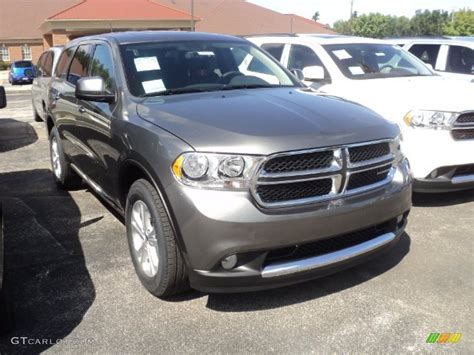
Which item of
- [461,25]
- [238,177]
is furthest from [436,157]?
[461,25]

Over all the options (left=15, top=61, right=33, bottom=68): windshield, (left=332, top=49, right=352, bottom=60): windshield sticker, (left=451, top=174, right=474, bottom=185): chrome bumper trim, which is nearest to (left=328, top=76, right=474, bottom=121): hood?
(left=332, top=49, right=352, bottom=60): windshield sticker

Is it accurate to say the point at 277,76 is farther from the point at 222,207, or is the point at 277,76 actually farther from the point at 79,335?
the point at 79,335

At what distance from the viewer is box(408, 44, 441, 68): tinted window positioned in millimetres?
9594

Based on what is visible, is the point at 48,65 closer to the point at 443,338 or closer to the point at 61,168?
the point at 61,168

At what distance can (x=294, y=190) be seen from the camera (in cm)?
304

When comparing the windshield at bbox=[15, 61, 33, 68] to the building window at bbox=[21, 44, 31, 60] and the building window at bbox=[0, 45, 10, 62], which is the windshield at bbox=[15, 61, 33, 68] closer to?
the building window at bbox=[21, 44, 31, 60]

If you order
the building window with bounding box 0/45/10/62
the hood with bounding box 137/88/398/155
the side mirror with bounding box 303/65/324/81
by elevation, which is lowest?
the building window with bounding box 0/45/10/62

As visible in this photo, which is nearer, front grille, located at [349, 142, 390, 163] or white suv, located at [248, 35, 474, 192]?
front grille, located at [349, 142, 390, 163]

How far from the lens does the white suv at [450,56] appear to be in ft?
30.0

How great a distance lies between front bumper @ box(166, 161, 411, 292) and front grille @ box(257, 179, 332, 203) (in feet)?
0.26

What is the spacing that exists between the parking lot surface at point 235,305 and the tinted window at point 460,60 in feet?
17.5

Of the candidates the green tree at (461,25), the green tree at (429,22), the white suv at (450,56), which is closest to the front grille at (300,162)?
the white suv at (450,56)

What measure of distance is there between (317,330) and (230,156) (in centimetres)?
121

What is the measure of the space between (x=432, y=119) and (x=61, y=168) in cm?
413
